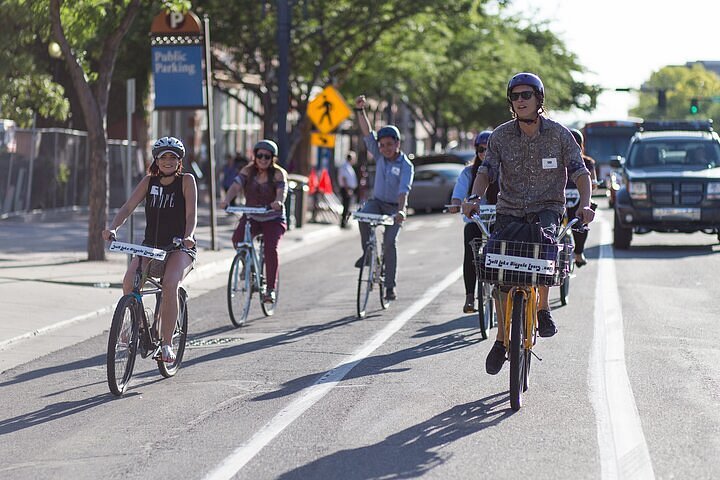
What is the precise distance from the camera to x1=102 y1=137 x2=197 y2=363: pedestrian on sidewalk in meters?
9.68

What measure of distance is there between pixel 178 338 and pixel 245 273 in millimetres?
3218

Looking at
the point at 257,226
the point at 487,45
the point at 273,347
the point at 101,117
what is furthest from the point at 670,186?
the point at 487,45

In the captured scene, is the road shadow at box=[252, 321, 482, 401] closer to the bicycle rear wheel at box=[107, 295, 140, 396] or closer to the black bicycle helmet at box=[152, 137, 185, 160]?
the bicycle rear wheel at box=[107, 295, 140, 396]

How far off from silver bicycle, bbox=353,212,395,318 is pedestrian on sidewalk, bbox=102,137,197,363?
3.81 meters

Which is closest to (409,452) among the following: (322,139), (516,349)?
(516,349)

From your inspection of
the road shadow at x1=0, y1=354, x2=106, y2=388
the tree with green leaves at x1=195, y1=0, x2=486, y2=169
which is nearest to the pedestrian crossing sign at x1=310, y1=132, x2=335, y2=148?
the tree with green leaves at x1=195, y1=0, x2=486, y2=169

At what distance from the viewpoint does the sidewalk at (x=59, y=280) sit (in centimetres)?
1248

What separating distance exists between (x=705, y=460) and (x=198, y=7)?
1121 inches

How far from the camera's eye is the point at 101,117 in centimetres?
1983

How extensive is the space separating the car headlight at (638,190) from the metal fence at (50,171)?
1265 cm

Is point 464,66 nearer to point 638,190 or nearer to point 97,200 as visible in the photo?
point 638,190

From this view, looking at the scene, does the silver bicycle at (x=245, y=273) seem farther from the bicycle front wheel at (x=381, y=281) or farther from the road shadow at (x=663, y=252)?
the road shadow at (x=663, y=252)

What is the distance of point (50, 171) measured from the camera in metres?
31.5

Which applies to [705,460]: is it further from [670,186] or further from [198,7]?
[198,7]
